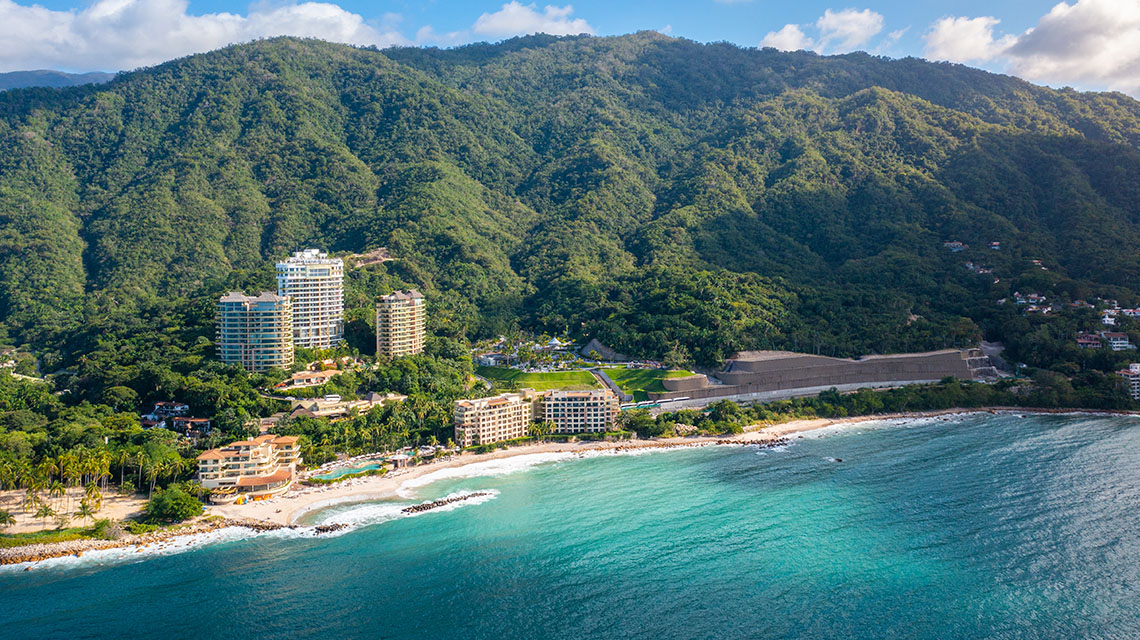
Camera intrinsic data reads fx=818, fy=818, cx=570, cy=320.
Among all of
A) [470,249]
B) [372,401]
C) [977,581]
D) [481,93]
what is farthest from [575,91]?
[977,581]

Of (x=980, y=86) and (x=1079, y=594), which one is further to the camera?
(x=980, y=86)

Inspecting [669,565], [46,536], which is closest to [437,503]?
[669,565]

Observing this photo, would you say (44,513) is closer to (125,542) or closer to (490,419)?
(125,542)

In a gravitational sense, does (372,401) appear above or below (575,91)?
below

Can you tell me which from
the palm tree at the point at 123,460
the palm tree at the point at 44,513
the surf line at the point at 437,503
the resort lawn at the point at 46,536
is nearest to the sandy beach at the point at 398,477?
the surf line at the point at 437,503

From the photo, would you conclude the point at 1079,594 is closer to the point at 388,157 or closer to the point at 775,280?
the point at 775,280

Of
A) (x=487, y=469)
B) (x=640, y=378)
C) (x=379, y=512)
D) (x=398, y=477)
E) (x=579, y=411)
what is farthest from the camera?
(x=640, y=378)
